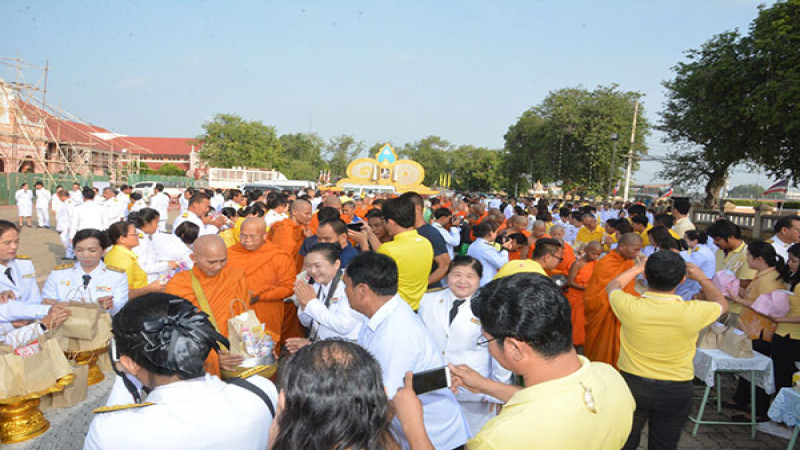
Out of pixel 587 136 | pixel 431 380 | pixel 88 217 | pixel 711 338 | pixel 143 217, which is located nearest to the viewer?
pixel 431 380

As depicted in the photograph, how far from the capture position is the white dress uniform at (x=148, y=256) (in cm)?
557

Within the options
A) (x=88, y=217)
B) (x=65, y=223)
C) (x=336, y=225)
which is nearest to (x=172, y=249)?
(x=336, y=225)

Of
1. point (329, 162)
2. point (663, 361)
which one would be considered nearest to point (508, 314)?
point (663, 361)

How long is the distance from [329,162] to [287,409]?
87.3 meters

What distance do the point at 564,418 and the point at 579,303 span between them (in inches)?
169

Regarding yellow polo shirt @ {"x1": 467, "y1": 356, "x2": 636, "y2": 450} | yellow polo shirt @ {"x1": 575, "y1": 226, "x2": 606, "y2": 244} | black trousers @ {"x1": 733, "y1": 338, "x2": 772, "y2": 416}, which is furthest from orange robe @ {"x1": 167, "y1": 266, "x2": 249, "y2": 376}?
yellow polo shirt @ {"x1": 575, "y1": 226, "x2": 606, "y2": 244}

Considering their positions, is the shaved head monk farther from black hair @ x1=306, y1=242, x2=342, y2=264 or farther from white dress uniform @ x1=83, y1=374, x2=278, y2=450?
white dress uniform @ x1=83, y1=374, x2=278, y2=450

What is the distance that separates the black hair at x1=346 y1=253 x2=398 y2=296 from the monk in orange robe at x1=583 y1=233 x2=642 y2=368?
2.84m

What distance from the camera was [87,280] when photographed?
13.2 ft

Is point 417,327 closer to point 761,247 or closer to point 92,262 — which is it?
point 92,262

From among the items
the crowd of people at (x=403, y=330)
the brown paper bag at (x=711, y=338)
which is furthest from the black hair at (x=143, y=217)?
the brown paper bag at (x=711, y=338)

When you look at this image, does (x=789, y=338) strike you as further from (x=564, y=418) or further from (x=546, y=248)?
(x=564, y=418)

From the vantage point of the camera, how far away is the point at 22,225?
58.7ft

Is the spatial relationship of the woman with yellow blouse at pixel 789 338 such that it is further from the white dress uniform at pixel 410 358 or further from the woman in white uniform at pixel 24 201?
the woman in white uniform at pixel 24 201
